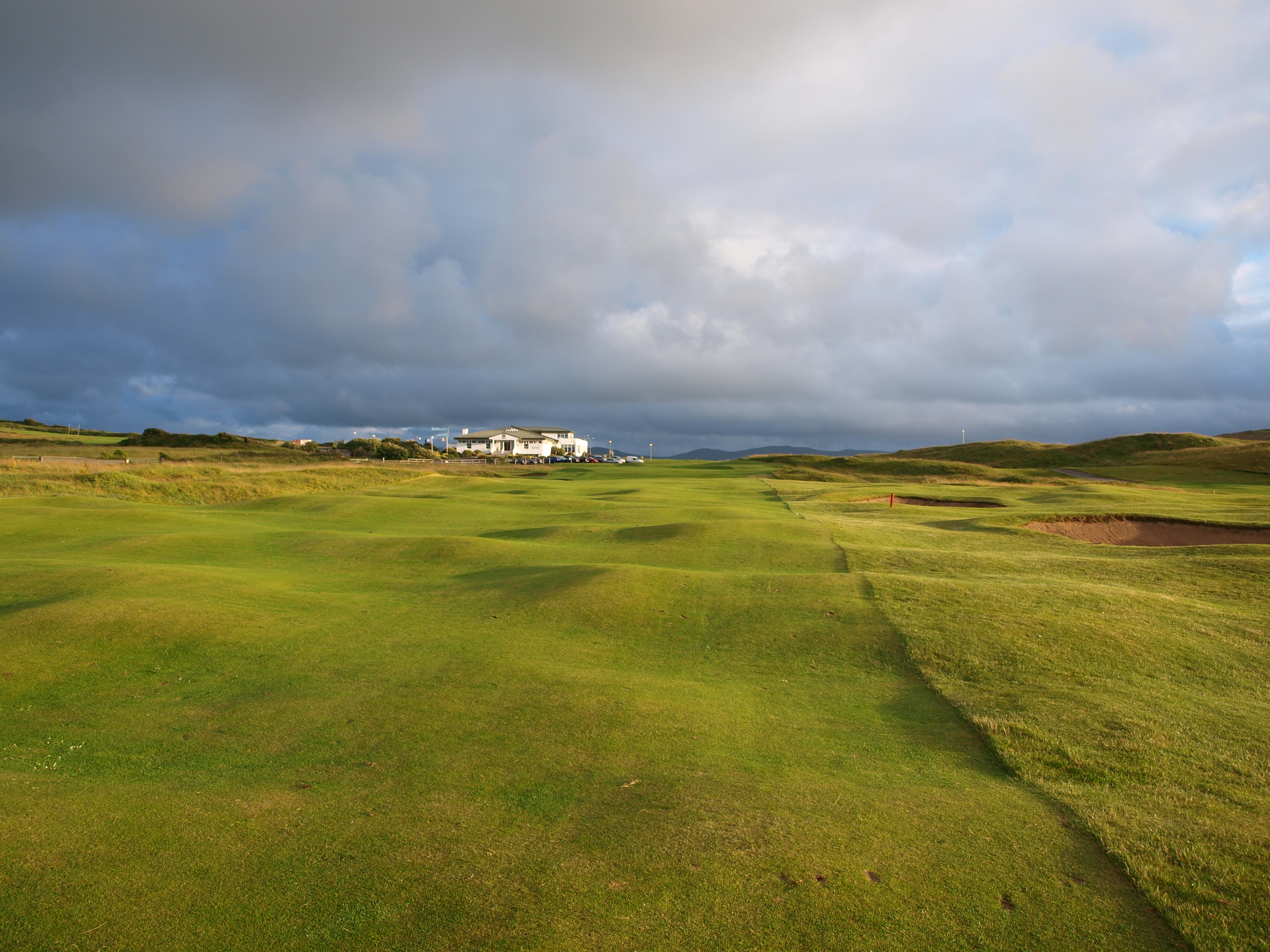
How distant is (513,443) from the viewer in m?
150

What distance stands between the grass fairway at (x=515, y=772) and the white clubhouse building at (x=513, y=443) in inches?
4869

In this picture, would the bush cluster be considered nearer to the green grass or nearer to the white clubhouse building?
the white clubhouse building

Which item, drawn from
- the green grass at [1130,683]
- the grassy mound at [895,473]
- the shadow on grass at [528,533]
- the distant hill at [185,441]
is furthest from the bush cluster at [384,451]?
the green grass at [1130,683]

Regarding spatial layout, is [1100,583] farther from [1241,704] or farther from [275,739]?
[275,739]

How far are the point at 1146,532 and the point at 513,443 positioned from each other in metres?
129

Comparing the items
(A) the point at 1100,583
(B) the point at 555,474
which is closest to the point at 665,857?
(A) the point at 1100,583

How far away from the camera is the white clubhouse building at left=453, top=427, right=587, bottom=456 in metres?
149

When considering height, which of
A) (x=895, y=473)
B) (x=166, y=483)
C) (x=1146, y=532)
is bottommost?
(x=1146, y=532)

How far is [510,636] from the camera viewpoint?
567 inches

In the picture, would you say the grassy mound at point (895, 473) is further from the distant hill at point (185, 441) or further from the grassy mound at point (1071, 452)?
the distant hill at point (185, 441)

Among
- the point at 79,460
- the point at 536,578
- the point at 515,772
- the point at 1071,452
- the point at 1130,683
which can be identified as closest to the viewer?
the point at 515,772

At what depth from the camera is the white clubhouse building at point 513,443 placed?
14938 cm

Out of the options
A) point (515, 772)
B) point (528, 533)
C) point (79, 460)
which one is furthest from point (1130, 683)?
point (79, 460)

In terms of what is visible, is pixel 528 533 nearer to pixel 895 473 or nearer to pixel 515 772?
pixel 515 772
